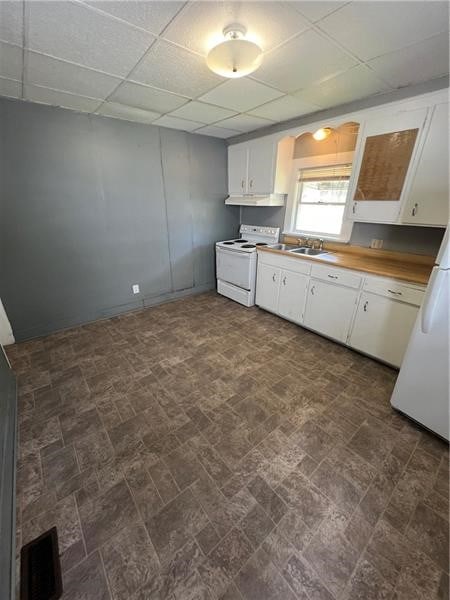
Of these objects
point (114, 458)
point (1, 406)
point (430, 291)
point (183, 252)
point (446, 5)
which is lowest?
point (114, 458)

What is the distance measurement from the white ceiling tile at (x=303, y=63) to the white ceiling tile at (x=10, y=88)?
1.99 meters

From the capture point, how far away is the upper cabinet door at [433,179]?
6.27ft

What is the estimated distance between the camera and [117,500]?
1332 mm

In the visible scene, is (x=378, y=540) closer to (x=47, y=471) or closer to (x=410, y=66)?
(x=47, y=471)

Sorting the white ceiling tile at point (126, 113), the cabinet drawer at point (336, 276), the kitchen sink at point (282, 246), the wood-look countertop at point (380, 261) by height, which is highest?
the white ceiling tile at point (126, 113)

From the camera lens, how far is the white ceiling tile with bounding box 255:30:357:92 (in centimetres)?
150

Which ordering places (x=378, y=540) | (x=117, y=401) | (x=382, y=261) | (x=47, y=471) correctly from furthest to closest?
1. (x=382, y=261)
2. (x=117, y=401)
3. (x=47, y=471)
4. (x=378, y=540)

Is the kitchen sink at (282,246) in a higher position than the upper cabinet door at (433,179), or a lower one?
lower

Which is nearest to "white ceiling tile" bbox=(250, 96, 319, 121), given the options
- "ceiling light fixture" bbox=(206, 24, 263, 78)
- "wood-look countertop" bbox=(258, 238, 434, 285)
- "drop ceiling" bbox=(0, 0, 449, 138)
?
"drop ceiling" bbox=(0, 0, 449, 138)

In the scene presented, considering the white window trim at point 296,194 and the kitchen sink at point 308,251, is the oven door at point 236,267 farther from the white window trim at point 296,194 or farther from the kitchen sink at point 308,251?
the white window trim at point 296,194

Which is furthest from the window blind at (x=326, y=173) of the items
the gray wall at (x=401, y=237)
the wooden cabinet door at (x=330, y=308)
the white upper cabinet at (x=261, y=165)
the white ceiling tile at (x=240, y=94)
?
the wooden cabinet door at (x=330, y=308)

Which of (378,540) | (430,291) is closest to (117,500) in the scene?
(378,540)

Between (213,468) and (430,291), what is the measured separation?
177 centimetres

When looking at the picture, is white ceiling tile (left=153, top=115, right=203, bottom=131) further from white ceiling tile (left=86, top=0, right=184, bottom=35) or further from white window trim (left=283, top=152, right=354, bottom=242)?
white ceiling tile (left=86, top=0, right=184, bottom=35)
